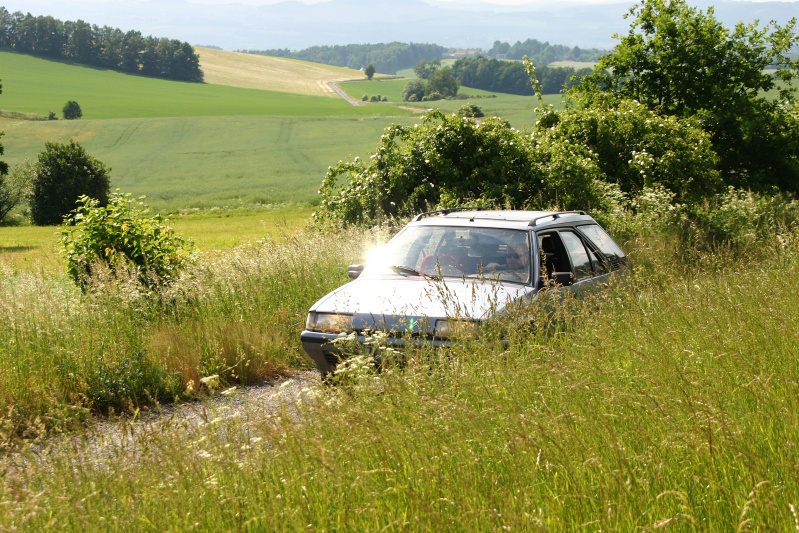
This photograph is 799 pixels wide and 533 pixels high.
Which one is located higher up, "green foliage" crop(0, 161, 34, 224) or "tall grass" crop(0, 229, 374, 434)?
"tall grass" crop(0, 229, 374, 434)

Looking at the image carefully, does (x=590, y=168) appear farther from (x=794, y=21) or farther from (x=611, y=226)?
(x=794, y=21)

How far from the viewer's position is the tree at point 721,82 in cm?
2303

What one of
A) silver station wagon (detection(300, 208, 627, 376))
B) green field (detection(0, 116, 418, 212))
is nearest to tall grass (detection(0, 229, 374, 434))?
silver station wagon (detection(300, 208, 627, 376))

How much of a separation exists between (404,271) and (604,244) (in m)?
2.60

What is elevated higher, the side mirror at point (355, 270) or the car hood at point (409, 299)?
the car hood at point (409, 299)

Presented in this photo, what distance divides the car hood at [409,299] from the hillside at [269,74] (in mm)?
137141

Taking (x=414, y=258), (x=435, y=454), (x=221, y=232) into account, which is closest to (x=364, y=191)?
(x=414, y=258)

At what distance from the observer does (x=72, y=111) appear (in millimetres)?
105688

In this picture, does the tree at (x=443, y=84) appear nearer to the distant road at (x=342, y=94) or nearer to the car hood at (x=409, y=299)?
the distant road at (x=342, y=94)

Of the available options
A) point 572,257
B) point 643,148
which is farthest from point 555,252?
point 643,148

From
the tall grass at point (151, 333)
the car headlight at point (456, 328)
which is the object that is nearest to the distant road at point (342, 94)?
the tall grass at point (151, 333)

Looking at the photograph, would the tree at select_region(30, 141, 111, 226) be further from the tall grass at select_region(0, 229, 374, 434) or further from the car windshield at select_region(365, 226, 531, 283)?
the car windshield at select_region(365, 226, 531, 283)

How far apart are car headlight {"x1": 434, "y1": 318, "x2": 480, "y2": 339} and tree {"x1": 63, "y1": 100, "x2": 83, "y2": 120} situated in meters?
107

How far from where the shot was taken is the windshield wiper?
334 inches
